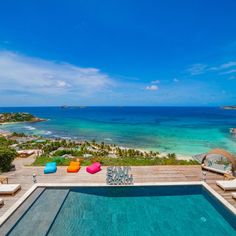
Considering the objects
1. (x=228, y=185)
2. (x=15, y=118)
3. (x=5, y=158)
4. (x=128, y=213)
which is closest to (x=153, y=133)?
(x=228, y=185)

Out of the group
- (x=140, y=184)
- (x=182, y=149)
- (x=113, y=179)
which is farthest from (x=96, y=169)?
(x=182, y=149)

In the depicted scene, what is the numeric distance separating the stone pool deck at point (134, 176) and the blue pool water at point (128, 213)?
0.81 meters

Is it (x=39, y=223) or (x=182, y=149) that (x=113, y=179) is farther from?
(x=182, y=149)

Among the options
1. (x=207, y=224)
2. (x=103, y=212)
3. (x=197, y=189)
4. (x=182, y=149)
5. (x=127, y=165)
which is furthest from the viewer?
(x=182, y=149)

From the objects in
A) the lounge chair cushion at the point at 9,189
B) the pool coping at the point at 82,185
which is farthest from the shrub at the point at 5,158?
the pool coping at the point at 82,185

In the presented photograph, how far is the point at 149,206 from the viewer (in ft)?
30.5

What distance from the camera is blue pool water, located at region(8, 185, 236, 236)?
7555 millimetres

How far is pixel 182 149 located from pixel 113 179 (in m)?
17.5

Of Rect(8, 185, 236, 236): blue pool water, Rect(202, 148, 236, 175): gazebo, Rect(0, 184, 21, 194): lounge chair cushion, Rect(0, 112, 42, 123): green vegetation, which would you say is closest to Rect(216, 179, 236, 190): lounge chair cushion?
Rect(8, 185, 236, 236): blue pool water

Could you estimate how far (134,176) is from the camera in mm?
12031

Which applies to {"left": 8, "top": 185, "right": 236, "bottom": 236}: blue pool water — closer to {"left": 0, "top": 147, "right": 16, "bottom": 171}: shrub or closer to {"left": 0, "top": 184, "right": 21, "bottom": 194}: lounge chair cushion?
{"left": 0, "top": 184, "right": 21, "bottom": 194}: lounge chair cushion

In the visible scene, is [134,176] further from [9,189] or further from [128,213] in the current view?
[9,189]

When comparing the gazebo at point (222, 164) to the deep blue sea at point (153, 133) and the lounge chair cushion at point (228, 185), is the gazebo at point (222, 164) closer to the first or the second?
the lounge chair cushion at point (228, 185)

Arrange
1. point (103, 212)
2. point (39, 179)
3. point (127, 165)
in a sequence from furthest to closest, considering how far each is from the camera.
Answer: point (127, 165) < point (39, 179) < point (103, 212)
